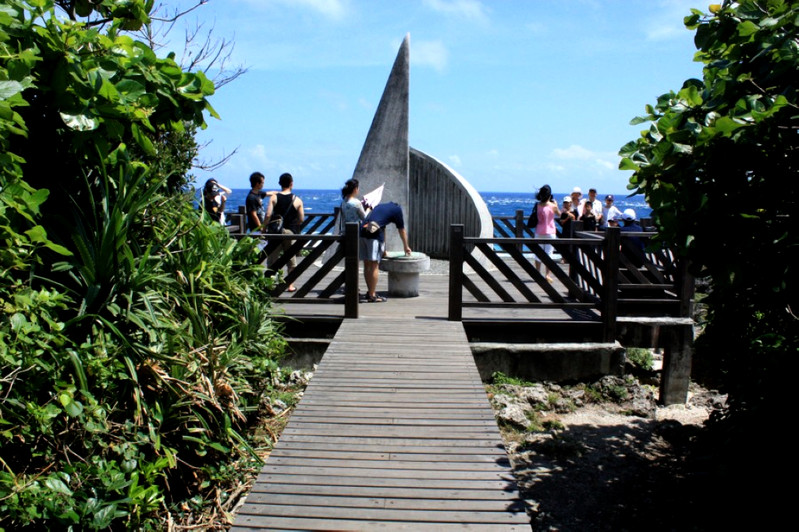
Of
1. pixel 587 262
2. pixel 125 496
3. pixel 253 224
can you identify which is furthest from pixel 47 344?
pixel 587 262

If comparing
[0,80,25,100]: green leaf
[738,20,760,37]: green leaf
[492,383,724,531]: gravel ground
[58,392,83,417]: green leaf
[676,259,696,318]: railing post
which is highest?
[738,20,760,37]: green leaf

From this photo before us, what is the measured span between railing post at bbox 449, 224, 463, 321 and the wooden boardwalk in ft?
3.84

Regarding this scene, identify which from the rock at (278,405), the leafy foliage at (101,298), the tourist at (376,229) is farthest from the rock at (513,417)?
the leafy foliage at (101,298)

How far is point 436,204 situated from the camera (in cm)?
1499

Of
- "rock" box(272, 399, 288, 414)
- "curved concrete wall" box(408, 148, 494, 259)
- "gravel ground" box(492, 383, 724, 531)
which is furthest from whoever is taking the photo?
"curved concrete wall" box(408, 148, 494, 259)

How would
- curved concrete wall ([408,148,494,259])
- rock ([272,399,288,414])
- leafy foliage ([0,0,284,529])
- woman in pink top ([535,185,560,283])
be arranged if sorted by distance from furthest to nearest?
curved concrete wall ([408,148,494,259]), woman in pink top ([535,185,560,283]), rock ([272,399,288,414]), leafy foliage ([0,0,284,529])

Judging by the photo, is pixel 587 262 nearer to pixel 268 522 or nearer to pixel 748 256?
pixel 748 256

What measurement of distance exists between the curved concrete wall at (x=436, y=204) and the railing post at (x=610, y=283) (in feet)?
21.2

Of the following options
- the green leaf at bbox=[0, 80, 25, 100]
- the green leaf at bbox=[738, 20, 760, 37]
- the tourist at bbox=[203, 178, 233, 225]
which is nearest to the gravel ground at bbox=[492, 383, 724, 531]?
the green leaf at bbox=[738, 20, 760, 37]

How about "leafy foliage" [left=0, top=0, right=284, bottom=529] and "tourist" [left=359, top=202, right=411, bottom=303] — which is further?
"tourist" [left=359, top=202, right=411, bottom=303]

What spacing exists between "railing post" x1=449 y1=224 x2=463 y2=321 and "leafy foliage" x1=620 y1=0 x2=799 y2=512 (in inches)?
152

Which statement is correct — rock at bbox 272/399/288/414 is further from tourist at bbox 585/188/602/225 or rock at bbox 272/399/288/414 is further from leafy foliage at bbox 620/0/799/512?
tourist at bbox 585/188/602/225

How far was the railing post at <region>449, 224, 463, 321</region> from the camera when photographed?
25.8 feet

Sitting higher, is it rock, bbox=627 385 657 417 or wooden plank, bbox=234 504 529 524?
wooden plank, bbox=234 504 529 524
